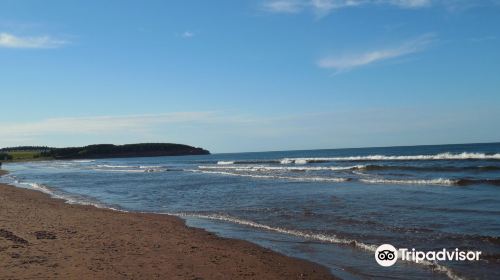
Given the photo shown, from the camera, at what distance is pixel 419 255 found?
923 cm

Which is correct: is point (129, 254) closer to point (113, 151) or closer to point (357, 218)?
point (357, 218)

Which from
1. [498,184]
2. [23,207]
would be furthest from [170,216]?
[498,184]

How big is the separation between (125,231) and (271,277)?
18.8ft

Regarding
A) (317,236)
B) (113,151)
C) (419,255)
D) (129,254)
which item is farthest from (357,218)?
(113,151)

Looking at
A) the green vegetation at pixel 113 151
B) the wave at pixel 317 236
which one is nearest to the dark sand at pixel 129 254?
the wave at pixel 317 236

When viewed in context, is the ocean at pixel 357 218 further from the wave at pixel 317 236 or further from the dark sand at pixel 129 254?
the dark sand at pixel 129 254

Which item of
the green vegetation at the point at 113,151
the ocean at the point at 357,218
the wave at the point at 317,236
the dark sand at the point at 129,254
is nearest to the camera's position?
the dark sand at the point at 129,254

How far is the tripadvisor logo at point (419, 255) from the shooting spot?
29.2ft

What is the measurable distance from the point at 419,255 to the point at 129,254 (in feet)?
19.0

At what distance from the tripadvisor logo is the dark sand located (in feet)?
4.54

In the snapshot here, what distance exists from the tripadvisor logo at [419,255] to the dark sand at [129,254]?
1.38m

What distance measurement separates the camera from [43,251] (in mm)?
9375

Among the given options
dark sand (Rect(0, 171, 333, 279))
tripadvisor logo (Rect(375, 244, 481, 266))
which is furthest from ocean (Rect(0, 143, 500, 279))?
dark sand (Rect(0, 171, 333, 279))

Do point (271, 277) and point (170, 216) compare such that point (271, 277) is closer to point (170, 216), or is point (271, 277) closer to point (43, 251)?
point (43, 251)
